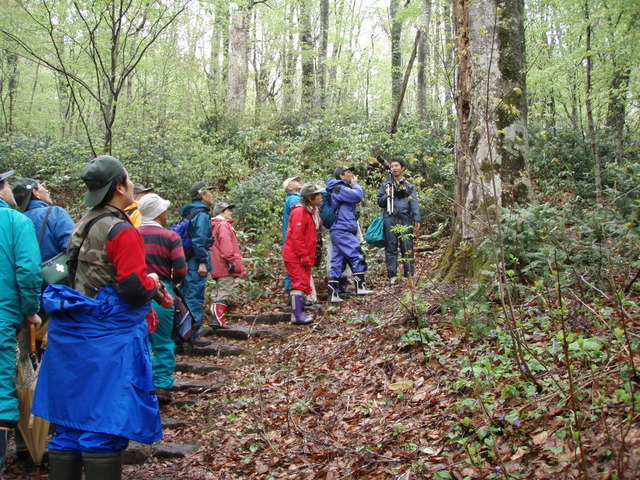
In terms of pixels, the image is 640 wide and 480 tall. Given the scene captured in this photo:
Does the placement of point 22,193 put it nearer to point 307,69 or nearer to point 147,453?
point 147,453

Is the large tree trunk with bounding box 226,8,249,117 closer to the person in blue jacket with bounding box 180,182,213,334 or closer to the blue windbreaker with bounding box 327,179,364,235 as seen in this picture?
the blue windbreaker with bounding box 327,179,364,235

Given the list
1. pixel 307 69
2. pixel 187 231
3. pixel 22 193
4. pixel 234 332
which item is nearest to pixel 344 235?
pixel 234 332

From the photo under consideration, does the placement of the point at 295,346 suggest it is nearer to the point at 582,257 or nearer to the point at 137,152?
the point at 582,257

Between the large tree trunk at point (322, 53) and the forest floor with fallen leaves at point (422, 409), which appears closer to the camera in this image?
the forest floor with fallen leaves at point (422, 409)

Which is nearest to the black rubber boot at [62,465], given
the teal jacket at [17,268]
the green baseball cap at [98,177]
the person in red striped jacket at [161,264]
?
the teal jacket at [17,268]

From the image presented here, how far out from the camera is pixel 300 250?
26.2ft

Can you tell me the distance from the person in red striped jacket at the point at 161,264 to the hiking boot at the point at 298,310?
8.87ft

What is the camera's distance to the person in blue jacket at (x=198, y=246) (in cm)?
734

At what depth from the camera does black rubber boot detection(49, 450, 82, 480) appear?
3086 millimetres

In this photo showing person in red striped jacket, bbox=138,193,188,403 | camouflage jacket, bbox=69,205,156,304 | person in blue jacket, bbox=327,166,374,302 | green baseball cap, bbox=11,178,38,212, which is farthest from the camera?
person in blue jacket, bbox=327,166,374,302

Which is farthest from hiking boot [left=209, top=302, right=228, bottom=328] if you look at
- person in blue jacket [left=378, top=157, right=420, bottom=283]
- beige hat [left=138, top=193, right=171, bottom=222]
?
beige hat [left=138, top=193, right=171, bottom=222]

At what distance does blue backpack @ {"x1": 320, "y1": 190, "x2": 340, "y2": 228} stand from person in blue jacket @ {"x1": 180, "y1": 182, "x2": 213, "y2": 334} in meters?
2.19

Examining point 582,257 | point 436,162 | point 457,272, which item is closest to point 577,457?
point 582,257

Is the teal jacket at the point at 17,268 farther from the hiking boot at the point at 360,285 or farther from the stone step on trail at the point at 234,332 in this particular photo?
the hiking boot at the point at 360,285
